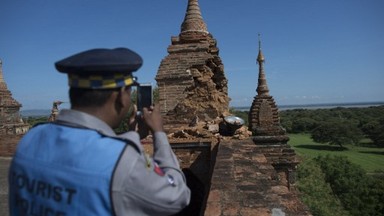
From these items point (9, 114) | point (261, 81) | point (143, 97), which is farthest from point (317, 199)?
point (143, 97)

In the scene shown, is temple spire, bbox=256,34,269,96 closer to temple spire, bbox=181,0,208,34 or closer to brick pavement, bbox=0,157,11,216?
temple spire, bbox=181,0,208,34

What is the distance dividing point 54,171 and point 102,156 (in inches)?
7.6

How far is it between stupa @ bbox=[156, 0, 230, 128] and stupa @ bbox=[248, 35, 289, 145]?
121 cm

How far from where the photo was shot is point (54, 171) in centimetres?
116

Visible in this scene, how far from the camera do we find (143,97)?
161 centimetres

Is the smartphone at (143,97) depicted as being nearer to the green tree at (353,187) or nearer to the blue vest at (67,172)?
the blue vest at (67,172)

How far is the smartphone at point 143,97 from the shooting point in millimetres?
1605

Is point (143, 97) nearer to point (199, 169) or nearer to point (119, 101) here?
point (119, 101)

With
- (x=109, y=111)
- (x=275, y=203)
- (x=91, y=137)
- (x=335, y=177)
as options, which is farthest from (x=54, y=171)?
→ (x=335, y=177)

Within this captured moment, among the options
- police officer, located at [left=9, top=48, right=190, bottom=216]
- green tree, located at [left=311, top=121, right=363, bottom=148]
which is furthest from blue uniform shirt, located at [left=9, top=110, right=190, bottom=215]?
green tree, located at [left=311, top=121, right=363, bottom=148]

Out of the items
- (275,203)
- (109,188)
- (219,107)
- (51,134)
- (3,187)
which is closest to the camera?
(109,188)

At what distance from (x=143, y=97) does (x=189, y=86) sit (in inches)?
348

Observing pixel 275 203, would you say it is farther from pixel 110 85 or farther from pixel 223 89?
pixel 223 89

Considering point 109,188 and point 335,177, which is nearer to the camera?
point 109,188
